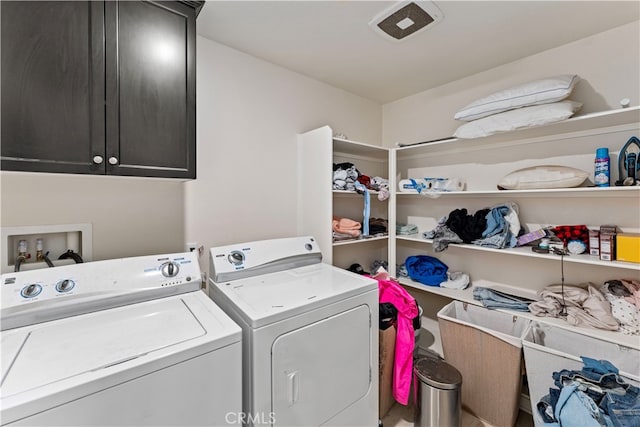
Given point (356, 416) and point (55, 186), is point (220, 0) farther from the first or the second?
point (356, 416)

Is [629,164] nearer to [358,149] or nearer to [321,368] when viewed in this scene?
[358,149]

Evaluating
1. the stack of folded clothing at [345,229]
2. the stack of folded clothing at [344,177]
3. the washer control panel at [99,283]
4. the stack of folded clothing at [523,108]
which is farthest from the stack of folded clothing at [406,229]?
the washer control panel at [99,283]

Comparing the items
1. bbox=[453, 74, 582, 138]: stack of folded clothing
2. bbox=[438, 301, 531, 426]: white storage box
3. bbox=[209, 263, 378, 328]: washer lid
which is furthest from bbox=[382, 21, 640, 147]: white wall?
bbox=[209, 263, 378, 328]: washer lid

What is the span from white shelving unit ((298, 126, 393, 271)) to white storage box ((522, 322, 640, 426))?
4.23ft

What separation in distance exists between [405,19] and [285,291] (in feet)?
5.68

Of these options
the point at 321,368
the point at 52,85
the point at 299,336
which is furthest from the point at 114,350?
the point at 52,85

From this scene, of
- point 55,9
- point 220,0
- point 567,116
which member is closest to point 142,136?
point 55,9

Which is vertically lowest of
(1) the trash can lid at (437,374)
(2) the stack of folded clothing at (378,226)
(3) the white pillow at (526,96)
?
(1) the trash can lid at (437,374)

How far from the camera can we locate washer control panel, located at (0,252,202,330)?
109cm

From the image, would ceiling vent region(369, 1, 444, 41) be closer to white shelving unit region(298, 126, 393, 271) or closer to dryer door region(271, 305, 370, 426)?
white shelving unit region(298, 126, 393, 271)

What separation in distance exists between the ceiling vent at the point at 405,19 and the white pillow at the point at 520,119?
76 centimetres

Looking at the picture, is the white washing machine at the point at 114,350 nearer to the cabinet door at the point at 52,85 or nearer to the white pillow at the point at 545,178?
the cabinet door at the point at 52,85

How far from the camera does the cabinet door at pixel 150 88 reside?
1.22 metres

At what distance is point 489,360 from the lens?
1729mm
